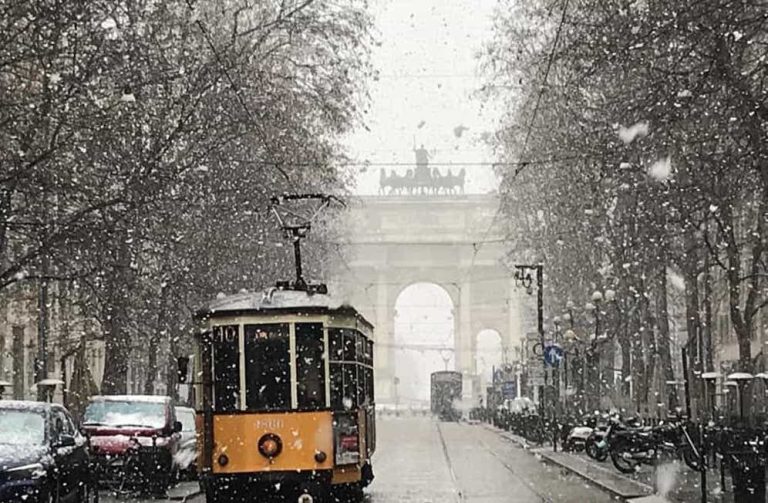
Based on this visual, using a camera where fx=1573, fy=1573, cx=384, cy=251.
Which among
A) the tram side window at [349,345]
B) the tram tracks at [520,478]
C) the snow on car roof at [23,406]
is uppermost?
the tram side window at [349,345]

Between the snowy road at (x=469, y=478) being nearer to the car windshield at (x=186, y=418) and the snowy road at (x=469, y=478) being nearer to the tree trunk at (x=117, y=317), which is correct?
the car windshield at (x=186, y=418)

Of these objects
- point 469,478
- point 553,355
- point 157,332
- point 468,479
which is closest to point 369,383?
point 468,479

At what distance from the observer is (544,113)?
1775 inches

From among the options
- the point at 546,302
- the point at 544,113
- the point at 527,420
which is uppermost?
the point at 544,113

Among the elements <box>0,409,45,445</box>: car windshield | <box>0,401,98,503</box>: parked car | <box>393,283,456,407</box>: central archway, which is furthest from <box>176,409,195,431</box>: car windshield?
<box>393,283,456,407</box>: central archway

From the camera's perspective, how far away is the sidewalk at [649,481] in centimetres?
2264

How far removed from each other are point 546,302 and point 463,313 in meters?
45.2

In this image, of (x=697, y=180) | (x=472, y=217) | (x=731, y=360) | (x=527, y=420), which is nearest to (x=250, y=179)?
(x=697, y=180)

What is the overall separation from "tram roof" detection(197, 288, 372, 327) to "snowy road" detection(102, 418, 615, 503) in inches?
144

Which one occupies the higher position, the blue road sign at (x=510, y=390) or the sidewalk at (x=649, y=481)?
the blue road sign at (x=510, y=390)

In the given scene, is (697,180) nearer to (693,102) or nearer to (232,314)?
(693,102)

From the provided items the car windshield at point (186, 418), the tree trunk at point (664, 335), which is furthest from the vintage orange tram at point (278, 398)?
the tree trunk at point (664, 335)

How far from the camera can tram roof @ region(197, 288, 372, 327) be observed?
19.8 meters

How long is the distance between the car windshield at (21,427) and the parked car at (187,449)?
9.86 m
